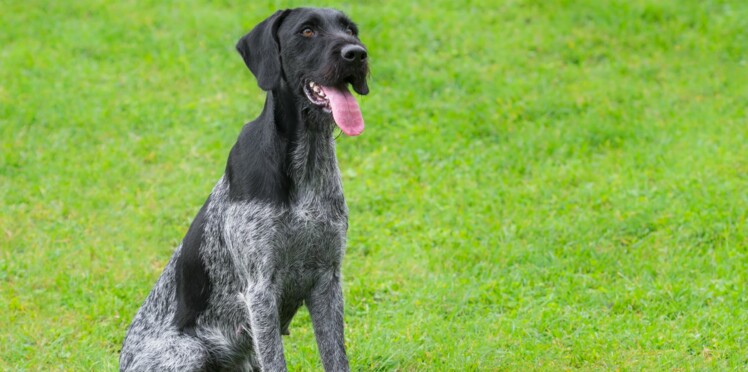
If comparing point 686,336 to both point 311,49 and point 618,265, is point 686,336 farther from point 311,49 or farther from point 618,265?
point 311,49

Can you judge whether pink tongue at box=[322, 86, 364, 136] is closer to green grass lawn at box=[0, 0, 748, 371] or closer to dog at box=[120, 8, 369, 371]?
dog at box=[120, 8, 369, 371]

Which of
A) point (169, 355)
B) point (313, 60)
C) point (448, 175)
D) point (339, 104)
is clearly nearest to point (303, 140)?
point (339, 104)

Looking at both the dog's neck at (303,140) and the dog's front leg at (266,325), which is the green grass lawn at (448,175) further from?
the dog's neck at (303,140)

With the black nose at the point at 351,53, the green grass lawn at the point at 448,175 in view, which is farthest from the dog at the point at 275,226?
the green grass lawn at the point at 448,175

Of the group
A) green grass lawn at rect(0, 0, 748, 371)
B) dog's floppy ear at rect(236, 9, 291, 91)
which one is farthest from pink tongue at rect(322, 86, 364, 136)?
green grass lawn at rect(0, 0, 748, 371)

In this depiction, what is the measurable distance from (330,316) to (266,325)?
429 mm

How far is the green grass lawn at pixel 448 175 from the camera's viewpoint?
6973 millimetres

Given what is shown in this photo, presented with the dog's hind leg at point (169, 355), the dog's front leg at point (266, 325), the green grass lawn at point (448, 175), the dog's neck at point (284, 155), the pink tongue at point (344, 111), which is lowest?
the green grass lawn at point (448, 175)

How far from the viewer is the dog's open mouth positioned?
512 cm

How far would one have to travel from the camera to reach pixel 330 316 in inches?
217

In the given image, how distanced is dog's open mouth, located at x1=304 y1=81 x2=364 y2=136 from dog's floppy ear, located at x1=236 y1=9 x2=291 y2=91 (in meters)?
0.20

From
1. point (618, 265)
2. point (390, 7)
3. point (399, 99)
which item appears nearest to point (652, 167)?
point (618, 265)

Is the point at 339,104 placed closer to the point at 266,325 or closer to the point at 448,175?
the point at 266,325

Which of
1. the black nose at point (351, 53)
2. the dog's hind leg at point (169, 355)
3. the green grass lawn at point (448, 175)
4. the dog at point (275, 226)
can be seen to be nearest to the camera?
the black nose at point (351, 53)
